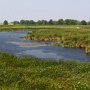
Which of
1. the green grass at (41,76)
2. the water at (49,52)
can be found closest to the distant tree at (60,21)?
the water at (49,52)

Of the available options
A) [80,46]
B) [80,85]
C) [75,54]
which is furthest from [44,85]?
[80,46]

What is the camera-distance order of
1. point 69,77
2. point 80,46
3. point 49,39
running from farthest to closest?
point 49,39 → point 80,46 → point 69,77

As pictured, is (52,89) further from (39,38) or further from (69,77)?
(39,38)

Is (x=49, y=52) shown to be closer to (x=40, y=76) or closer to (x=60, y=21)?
(x=40, y=76)

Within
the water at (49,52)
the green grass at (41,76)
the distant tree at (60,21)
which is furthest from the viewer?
the distant tree at (60,21)

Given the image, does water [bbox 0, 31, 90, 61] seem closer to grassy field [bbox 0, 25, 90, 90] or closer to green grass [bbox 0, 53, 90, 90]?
Answer: grassy field [bbox 0, 25, 90, 90]

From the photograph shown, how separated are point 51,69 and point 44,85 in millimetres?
4738

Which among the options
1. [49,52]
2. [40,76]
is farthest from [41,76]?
[49,52]

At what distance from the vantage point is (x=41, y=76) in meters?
20.9

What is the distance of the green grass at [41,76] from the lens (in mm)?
17797

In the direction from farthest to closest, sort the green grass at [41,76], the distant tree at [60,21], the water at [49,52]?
1. the distant tree at [60,21]
2. the water at [49,52]
3. the green grass at [41,76]

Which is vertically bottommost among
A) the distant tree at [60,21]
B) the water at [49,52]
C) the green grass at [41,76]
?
the distant tree at [60,21]

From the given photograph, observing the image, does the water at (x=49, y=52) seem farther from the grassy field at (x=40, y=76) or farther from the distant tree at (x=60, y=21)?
the distant tree at (x=60, y=21)

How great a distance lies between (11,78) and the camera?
63.1ft
